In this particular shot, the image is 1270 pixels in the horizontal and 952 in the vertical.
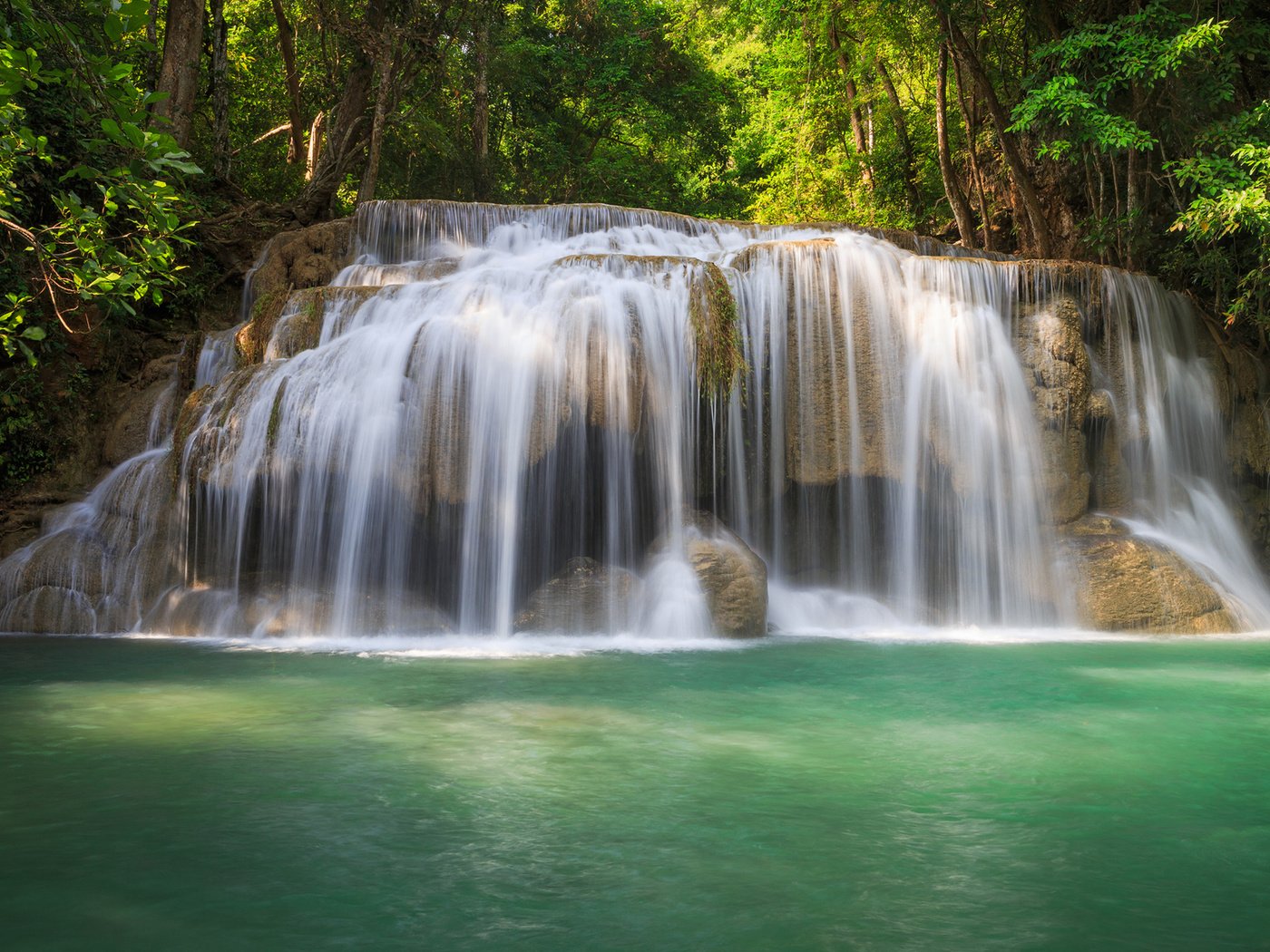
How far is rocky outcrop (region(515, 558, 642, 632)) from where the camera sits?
10266 mm

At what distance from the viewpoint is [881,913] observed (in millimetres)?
3477

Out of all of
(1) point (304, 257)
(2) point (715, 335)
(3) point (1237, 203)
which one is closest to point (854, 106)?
(3) point (1237, 203)

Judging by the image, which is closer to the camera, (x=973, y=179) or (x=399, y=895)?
(x=399, y=895)

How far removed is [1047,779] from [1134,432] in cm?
938

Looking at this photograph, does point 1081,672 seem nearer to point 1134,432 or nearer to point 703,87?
point 1134,432

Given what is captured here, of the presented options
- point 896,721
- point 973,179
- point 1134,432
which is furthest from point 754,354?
point 973,179

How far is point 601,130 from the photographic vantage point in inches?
1198

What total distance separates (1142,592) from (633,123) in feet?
78.1

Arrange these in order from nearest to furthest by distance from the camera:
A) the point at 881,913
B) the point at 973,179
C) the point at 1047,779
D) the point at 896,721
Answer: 1. the point at 881,913
2. the point at 1047,779
3. the point at 896,721
4. the point at 973,179

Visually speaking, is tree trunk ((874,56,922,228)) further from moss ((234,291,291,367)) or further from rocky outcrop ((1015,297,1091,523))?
moss ((234,291,291,367))

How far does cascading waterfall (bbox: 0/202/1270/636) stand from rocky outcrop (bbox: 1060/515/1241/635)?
27cm

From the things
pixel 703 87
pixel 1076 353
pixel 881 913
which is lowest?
pixel 881 913

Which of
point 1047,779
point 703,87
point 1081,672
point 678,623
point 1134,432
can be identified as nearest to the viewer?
point 1047,779

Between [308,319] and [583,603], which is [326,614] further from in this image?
[308,319]
